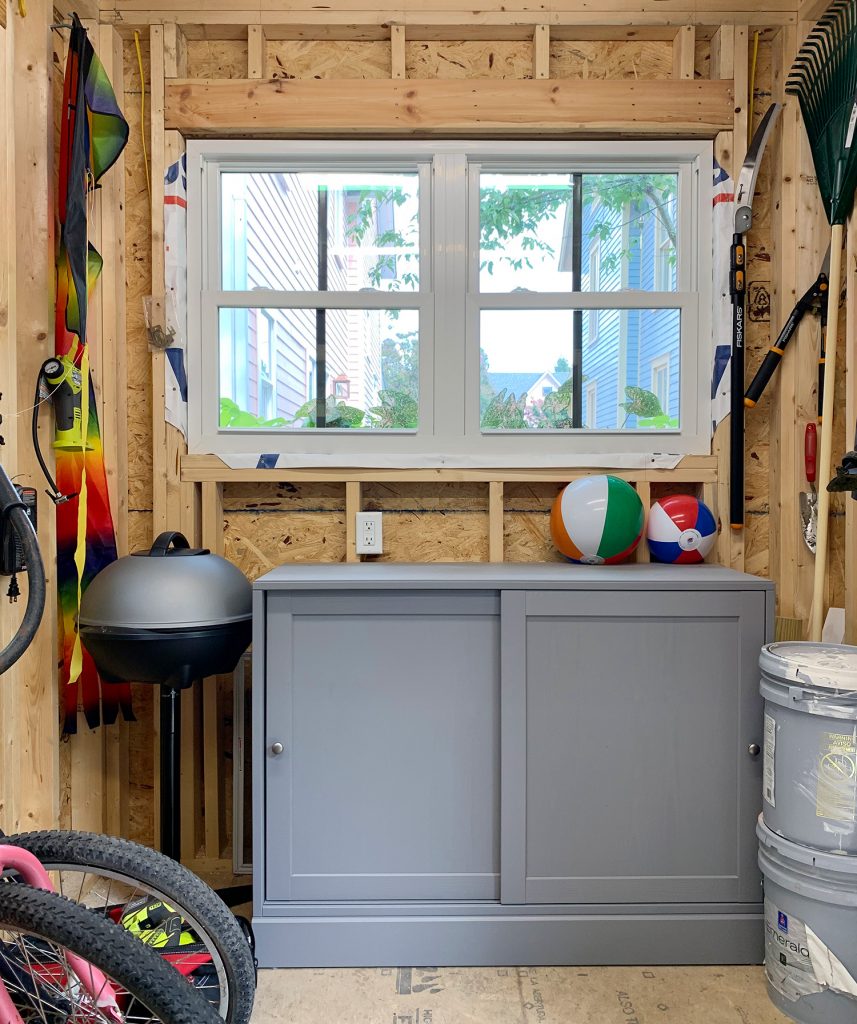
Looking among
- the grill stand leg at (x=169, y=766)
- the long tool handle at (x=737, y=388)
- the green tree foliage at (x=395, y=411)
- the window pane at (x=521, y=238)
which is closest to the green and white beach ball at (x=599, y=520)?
the long tool handle at (x=737, y=388)

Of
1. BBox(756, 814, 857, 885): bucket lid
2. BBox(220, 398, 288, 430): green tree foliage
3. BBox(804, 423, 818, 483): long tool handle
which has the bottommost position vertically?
BBox(756, 814, 857, 885): bucket lid

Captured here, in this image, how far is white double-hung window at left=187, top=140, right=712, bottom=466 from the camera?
2.29m

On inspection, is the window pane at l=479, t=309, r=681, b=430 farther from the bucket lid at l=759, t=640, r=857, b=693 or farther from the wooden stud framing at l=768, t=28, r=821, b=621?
the bucket lid at l=759, t=640, r=857, b=693

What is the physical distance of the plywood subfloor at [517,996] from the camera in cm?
161

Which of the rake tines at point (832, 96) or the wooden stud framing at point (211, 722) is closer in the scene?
the rake tines at point (832, 96)

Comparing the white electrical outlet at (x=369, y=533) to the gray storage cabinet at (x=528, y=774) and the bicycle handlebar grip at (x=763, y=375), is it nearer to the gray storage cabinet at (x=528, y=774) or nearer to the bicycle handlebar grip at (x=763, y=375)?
the gray storage cabinet at (x=528, y=774)

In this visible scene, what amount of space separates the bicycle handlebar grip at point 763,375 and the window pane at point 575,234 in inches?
15.2

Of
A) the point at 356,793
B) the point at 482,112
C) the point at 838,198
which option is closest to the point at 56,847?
the point at 356,793

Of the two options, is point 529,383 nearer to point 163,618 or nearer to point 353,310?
point 353,310

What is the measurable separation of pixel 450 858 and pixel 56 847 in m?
0.97

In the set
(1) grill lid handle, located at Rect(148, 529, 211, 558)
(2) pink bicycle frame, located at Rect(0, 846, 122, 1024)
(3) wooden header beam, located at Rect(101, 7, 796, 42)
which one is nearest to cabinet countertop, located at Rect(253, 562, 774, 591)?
(1) grill lid handle, located at Rect(148, 529, 211, 558)

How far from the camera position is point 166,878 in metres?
1.20

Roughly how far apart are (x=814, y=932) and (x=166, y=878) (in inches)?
53.2

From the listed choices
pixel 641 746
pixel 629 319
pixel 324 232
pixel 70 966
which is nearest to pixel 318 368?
pixel 324 232
